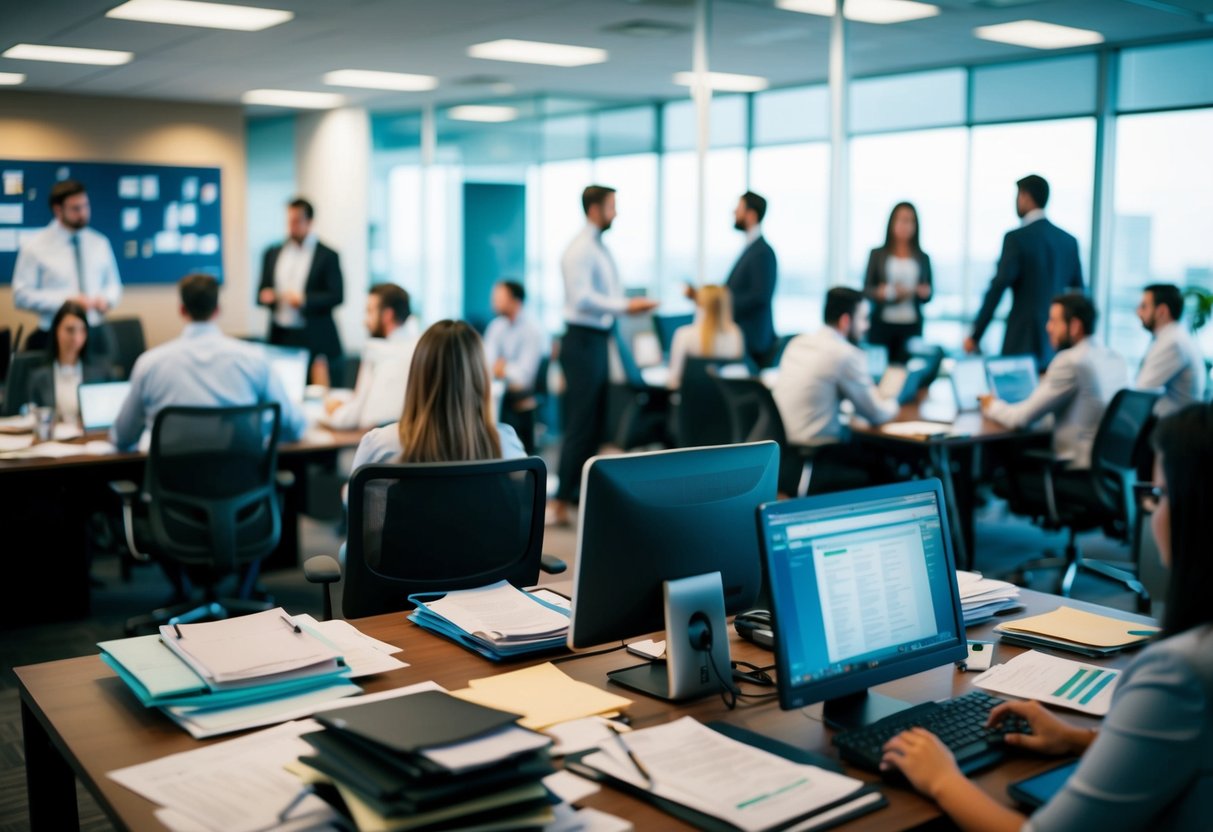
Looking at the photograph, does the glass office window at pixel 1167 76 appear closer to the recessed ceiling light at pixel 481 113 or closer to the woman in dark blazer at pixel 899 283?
the woman in dark blazer at pixel 899 283

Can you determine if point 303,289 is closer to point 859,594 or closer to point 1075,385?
point 1075,385

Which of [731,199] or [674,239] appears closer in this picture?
[731,199]

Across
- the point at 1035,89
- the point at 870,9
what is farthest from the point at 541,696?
the point at 1035,89

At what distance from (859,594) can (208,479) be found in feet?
9.86

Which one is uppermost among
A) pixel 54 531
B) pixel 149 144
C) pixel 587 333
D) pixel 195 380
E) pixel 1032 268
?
pixel 149 144

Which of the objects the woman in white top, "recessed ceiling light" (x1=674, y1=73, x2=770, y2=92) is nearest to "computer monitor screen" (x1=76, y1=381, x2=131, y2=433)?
the woman in white top

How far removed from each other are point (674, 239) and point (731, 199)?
1144mm

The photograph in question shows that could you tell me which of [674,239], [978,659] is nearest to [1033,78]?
[674,239]

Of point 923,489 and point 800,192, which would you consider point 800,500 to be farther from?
point 800,192

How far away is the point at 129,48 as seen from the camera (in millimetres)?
8008

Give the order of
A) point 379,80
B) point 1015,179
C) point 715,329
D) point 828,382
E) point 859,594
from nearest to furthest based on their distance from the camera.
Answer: point 859,594 < point 828,382 < point 715,329 < point 1015,179 < point 379,80

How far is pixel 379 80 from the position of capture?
9727 millimetres

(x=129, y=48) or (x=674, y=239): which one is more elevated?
(x=129, y=48)

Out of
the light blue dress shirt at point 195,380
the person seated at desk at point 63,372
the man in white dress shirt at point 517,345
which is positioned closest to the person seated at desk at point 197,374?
the light blue dress shirt at point 195,380
